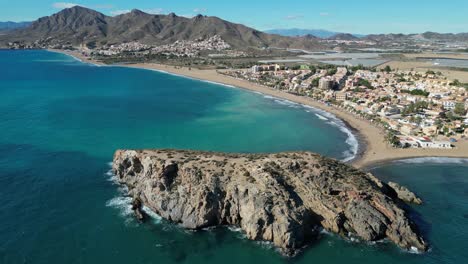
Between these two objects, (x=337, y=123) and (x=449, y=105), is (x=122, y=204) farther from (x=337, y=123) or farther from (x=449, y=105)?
(x=449, y=105)

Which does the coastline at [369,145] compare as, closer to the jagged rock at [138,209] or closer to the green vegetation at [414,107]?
the green vegetation at [414,107]

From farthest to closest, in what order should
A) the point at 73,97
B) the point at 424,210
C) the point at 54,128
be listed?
the point at 73,97
the point at 54,128
the point at 424,210

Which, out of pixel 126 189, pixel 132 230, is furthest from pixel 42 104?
pixel 132 230

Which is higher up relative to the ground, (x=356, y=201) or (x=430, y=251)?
(x=356, y=201)

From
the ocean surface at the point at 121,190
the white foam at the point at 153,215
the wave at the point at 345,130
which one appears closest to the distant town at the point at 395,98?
the wave at the point at 345,130

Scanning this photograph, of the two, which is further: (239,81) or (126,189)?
(239,81)

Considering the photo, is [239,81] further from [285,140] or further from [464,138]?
[464,138]
